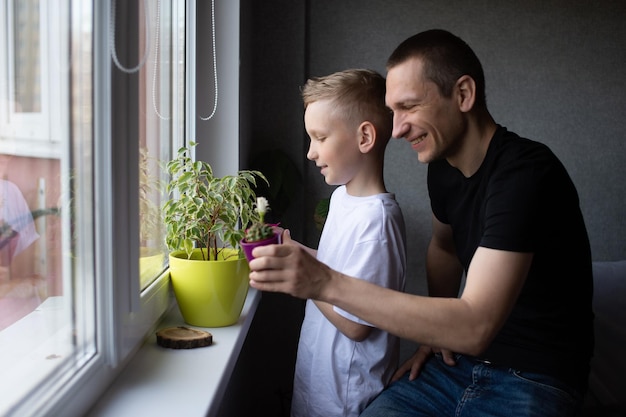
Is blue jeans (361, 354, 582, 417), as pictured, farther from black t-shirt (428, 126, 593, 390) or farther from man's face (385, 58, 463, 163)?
man's face (385, 58, 463, 163)

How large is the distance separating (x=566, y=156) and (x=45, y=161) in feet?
7.73

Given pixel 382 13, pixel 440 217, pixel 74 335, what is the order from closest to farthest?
pixel 74 335 < pixel 440 217 < pixel 382 13

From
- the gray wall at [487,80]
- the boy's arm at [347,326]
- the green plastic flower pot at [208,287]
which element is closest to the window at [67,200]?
the green plastic flower pot at [208,287]

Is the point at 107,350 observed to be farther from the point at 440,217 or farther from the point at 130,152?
the point at 440,217

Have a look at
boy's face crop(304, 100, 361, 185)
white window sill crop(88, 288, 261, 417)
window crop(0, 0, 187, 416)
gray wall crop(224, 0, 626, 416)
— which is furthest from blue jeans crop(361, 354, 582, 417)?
gray wall crop(224, 0, 626, 416)

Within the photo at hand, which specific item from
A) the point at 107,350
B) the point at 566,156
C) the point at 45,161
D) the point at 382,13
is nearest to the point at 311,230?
the point at 382,13

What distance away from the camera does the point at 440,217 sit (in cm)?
175

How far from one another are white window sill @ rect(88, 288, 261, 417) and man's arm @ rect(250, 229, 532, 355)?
0.23 meters

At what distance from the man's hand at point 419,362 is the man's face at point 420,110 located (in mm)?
534

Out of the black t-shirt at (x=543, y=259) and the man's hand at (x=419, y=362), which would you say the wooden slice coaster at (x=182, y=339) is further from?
the black t-shirt at (x=543, y=259)

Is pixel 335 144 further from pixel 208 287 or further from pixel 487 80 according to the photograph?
pixel 487 80

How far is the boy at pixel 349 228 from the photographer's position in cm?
144

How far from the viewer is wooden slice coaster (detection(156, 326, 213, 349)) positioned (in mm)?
1321

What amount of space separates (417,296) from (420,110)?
0.49 meters
